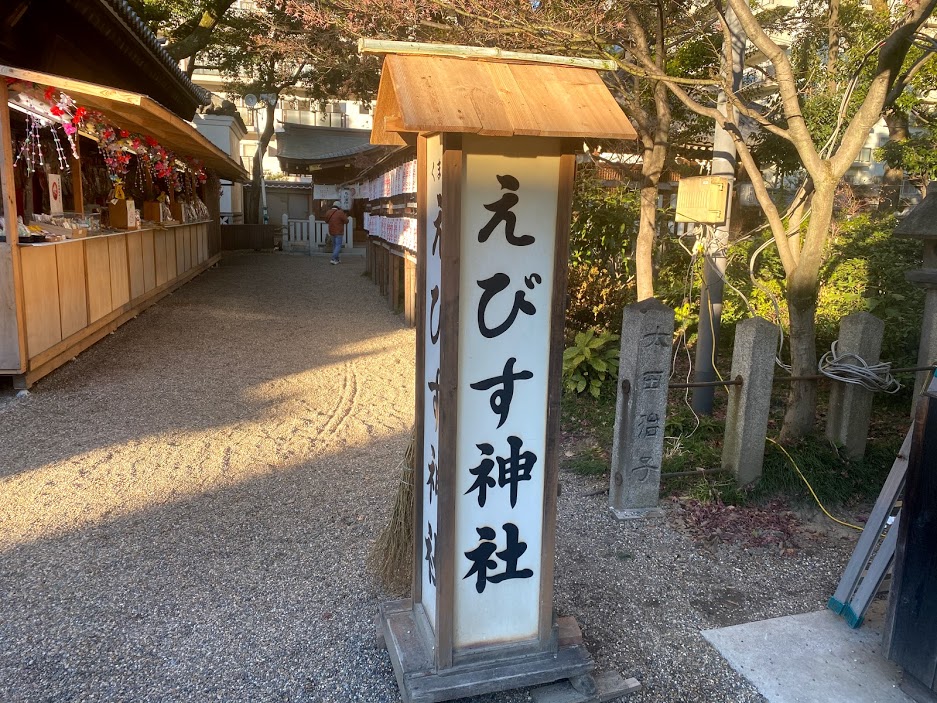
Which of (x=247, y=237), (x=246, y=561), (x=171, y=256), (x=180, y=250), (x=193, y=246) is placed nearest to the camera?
(x=246, y=561)

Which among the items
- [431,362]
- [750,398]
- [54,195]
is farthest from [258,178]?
[431,362]

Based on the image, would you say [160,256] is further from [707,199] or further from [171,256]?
[707,199]

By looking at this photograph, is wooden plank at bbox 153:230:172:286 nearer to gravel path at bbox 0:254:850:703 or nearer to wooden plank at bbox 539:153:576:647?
gravel path at bbox 0:254:850:703

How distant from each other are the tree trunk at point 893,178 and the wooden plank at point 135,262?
12.3 meters

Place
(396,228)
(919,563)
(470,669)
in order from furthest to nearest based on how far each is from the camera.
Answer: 1. (396,228)
2. (919,563)
3. (470,669)

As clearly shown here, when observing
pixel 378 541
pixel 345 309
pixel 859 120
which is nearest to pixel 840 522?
pixel 859 120

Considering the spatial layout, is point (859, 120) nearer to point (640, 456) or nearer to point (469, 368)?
point (640, 456)

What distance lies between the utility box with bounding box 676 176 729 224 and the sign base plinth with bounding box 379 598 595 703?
3.71m

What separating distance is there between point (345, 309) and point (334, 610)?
30.0 feet

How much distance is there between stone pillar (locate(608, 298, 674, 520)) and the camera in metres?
4.17

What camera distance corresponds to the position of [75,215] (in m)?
8.20

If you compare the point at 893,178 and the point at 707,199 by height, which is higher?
the point at 893,178

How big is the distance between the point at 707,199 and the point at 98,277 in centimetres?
681

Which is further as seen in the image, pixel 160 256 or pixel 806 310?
pixel 160 256
